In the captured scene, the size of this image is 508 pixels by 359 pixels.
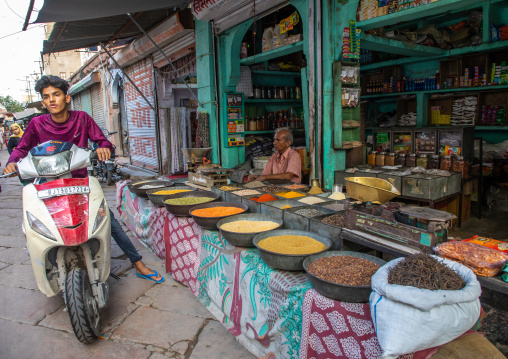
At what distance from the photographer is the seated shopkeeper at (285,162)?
4.16 metres

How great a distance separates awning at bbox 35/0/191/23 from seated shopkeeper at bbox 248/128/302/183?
2282 mm

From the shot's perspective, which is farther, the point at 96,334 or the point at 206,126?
the point at 206,126

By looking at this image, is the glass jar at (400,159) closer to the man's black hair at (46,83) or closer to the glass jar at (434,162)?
the glass jar at (434,162)

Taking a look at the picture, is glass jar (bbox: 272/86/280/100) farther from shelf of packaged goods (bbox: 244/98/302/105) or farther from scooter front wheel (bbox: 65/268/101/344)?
scooter front wheel (bbox: 65/268/101/344)

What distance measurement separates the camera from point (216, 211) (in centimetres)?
294

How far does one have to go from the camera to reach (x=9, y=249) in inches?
173

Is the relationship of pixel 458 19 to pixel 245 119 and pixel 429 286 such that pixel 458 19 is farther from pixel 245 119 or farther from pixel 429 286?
pixel 429 286

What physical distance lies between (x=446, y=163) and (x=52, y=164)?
176 inches

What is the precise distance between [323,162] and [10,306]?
11.4ft

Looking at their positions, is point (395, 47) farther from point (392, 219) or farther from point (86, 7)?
point (86, 7)

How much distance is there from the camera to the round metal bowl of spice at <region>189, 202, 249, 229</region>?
8.80ft

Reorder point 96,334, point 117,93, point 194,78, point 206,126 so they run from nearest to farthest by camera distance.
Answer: point 96,334 < point 206,126 < point 194,78 < point 117,93

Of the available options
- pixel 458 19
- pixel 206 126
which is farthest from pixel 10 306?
pixel 458 19

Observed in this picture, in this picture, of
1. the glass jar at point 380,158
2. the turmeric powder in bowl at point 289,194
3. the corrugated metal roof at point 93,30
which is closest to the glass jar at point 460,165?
the glass jar at point 380,158
